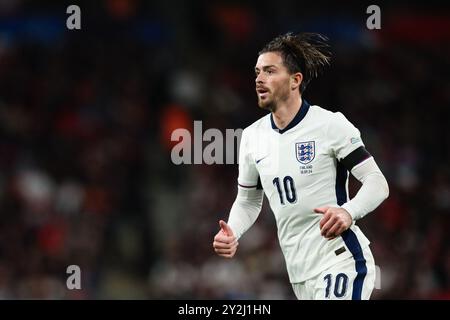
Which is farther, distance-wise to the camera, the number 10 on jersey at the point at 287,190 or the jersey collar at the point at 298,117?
the jersey collar at the point at 298,117

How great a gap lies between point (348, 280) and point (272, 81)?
135 cm

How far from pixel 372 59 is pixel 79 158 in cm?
473

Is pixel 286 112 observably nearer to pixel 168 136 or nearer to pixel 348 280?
pixel 348 280

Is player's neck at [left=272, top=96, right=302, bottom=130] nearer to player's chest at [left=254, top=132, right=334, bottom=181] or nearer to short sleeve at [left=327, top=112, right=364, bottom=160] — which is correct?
player's chest at [left=254, top=132, right=334, bottom=181]

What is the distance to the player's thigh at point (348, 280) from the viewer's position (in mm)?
6137

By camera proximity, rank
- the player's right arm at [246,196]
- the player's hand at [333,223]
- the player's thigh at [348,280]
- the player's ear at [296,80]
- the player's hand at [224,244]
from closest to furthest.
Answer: the player's hand at [333,223] → the player's thigh at [348,280] → the player's hand at [224,244] → the player's ear at [296,80] → the player's right arm at [246,196]

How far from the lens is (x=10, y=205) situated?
43.8ft

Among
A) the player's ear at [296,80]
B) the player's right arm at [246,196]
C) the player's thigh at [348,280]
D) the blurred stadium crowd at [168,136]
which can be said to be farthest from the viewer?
the blurred stadium crowd at [168,136]

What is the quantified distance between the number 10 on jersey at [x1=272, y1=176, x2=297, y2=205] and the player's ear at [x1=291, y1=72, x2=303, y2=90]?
0.63 metres

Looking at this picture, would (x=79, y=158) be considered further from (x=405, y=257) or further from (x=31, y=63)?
(x=405, y=257)

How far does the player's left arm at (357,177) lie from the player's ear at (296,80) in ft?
1.30

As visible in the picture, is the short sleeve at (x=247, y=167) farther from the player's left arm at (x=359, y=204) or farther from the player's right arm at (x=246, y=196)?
the player's left arm at (x=359, y=204)

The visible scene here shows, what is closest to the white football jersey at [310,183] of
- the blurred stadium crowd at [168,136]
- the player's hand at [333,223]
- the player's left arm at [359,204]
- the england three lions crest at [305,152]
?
the england three lions crest at [305,152]
